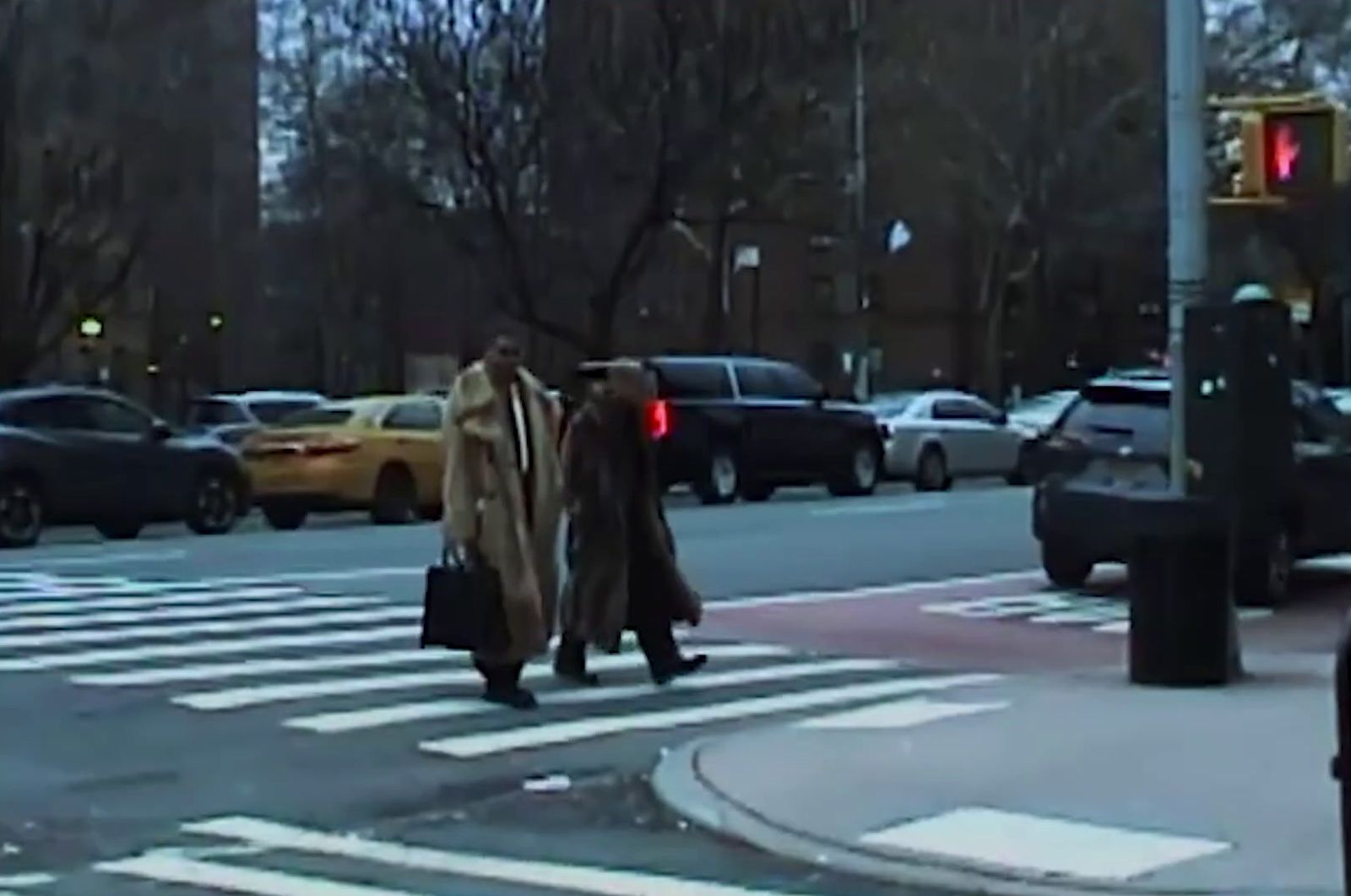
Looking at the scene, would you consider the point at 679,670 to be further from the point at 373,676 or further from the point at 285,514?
the point at 285,514

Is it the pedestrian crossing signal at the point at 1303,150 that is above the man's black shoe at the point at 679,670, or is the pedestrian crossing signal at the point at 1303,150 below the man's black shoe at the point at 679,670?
above

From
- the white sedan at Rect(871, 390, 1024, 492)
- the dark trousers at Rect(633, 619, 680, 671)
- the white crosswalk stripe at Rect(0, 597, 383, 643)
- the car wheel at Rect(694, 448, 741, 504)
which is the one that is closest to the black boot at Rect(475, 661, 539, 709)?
the dark trousers at Rect(633, 619, 680, 671)

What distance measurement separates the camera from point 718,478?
35.0 meters

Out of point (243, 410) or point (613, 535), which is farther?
point (243, 410)

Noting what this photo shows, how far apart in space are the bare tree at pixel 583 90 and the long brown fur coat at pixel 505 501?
33328 millimetres

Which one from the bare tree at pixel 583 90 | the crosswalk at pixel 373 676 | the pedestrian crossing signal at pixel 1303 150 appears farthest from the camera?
the bare tree at pixel 583 90

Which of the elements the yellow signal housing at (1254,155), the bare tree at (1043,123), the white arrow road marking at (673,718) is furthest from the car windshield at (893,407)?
the white arrow road marking at (673,718)

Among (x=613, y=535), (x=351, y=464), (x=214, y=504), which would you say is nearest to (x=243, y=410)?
(x=351, y=464)

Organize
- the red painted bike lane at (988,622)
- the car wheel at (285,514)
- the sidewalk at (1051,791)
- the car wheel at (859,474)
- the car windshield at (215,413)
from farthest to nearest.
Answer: the car windshield at (215,413) → the car wheel at (859,474) → the car wheel at (285,514) → the red painted bike lane at (988,622) → the sidewalk at (1051,791)

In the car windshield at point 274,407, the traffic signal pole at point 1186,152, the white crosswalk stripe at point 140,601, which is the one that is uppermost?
the traffic signal pole at point 1186,152

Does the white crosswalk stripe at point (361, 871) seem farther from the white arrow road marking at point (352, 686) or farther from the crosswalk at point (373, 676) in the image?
the white arrow road marking at point (352, 686)

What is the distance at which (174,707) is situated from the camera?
13.6 metres

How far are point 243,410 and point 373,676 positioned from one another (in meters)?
25.3

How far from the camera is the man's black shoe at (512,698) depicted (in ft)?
45.1
